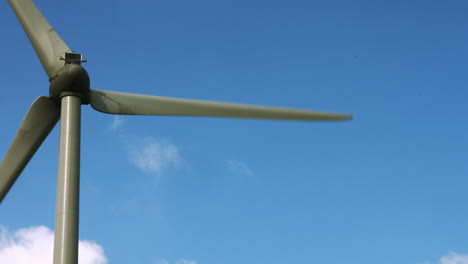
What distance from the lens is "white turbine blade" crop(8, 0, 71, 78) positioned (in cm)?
2302

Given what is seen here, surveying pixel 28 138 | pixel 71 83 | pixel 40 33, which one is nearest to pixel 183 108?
pixel 71 83

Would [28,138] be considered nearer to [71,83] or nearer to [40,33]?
[71,83]

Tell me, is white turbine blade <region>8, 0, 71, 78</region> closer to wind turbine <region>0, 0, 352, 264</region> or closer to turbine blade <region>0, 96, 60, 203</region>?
wind turbine <region>0, 0, 352, 264</region>

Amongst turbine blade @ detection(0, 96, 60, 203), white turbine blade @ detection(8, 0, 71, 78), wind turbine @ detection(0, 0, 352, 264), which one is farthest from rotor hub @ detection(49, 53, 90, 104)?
white turbine blade @ detection(8, 0, 71, 78)

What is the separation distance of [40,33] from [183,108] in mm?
6427

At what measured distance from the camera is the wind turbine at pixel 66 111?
18734 mm

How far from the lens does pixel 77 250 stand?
60.4 ft

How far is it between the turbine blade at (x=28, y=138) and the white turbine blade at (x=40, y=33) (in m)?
1.74

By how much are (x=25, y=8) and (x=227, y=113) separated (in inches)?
357

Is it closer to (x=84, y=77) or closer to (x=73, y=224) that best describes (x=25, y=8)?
(x=84, y=77)

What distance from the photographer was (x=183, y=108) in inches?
911

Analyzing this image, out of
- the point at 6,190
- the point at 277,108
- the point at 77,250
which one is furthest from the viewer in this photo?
the point at 277,108

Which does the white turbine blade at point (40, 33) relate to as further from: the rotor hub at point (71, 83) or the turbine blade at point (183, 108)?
the turbine blade at point (183, 108)

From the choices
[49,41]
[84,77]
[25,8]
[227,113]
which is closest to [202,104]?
[227,113]
